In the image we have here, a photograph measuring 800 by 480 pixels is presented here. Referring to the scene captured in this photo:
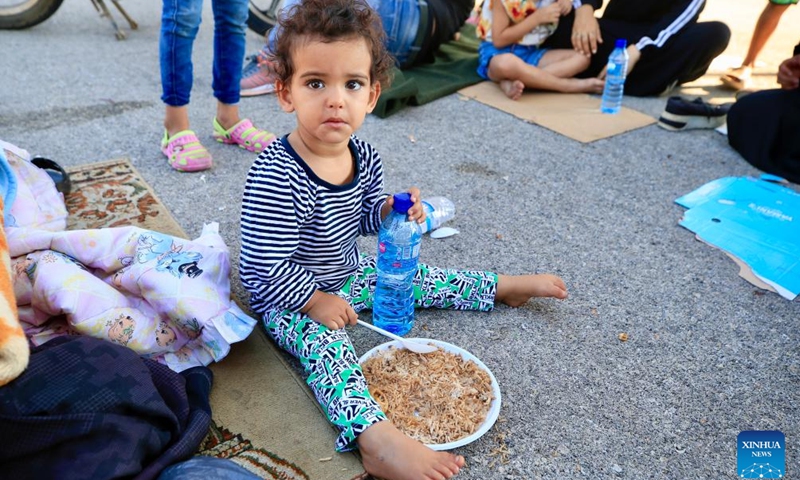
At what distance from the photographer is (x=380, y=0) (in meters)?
3.32

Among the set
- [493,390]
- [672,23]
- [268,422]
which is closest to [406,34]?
[672,23]

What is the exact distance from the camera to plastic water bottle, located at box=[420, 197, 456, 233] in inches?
83.9

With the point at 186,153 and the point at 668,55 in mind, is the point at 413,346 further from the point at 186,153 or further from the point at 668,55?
the point at 668,55

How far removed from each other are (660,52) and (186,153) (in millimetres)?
2652

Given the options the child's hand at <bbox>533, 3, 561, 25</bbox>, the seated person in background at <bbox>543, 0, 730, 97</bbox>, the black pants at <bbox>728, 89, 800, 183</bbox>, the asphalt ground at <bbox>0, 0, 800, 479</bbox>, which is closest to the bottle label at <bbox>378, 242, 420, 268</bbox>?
the asphalt ground at <bbox>0, 0, 800, 479</bbox>

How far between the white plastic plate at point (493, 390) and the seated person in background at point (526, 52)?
7.00ft

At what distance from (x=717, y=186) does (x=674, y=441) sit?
4.98 feet

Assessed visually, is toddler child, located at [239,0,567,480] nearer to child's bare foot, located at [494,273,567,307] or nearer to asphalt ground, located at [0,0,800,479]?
asphalt ground, located at [0,0,800,479]

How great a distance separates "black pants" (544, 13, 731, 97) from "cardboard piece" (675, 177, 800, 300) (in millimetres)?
1100

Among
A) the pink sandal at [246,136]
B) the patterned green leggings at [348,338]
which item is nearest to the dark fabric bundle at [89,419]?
the patterned green leggings at [348,338]

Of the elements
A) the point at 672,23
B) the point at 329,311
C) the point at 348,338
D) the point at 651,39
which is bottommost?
the point at 348,338

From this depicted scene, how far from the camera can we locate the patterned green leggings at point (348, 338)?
4.26 feet

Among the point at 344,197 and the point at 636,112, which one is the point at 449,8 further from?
the point at 344,197

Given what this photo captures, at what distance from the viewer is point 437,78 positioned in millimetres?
3512
